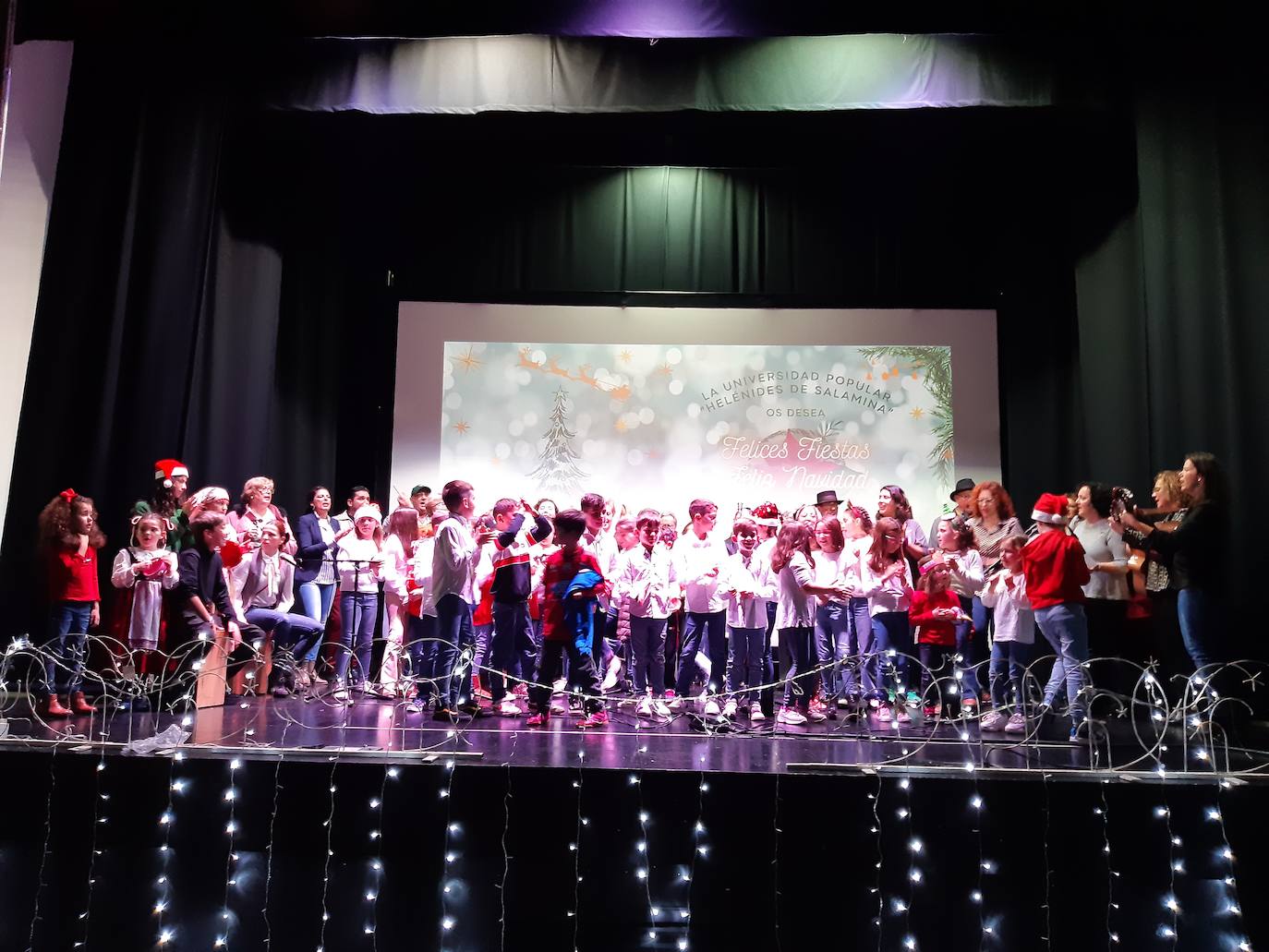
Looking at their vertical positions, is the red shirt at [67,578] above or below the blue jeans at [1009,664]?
above

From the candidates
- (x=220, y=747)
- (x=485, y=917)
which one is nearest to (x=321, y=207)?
(x=220, y=747)

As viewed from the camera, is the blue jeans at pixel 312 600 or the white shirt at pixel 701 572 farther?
the blue jeans at pixel 312 600

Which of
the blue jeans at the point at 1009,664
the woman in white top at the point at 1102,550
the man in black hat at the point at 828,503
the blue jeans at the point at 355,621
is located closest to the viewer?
the blue jeans at the point at 1009,664

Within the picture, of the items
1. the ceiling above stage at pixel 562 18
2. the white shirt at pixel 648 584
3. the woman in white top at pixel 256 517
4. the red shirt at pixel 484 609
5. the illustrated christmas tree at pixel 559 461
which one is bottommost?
the red shirt at pixel 484 609

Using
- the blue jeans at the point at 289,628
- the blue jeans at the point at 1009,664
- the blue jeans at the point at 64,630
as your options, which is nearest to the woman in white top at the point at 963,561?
the blue jeans at the point at 1009,664

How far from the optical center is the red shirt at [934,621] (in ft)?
17.9

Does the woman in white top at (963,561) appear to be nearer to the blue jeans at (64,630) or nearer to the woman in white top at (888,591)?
the woman in white top at (888,591)

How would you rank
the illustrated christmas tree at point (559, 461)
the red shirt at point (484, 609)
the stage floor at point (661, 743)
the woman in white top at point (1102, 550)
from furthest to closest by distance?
1. the illustrated christmas tree at point (559, 461)
2. the red shirt at point (484, 609)
3. the woman in white top at point (1102, 550)
4. the stage floor at point (661, 743)

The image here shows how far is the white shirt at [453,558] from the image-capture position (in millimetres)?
5133

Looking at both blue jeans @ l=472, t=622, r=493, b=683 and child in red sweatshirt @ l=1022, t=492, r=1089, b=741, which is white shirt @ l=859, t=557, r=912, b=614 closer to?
child in red sweatshirt @ l=1022, t=492, r=1089, b=741

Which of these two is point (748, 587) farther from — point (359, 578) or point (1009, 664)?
point (359, 578)

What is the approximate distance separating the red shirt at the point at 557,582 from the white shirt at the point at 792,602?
3.92ft

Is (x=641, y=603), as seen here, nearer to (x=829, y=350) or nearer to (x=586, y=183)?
(x=829, y=350)

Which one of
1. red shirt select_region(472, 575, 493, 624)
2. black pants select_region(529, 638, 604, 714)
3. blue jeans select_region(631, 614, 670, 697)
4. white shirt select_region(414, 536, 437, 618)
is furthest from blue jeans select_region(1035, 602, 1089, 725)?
white shirt select_region(414, 536, 437, 618)
